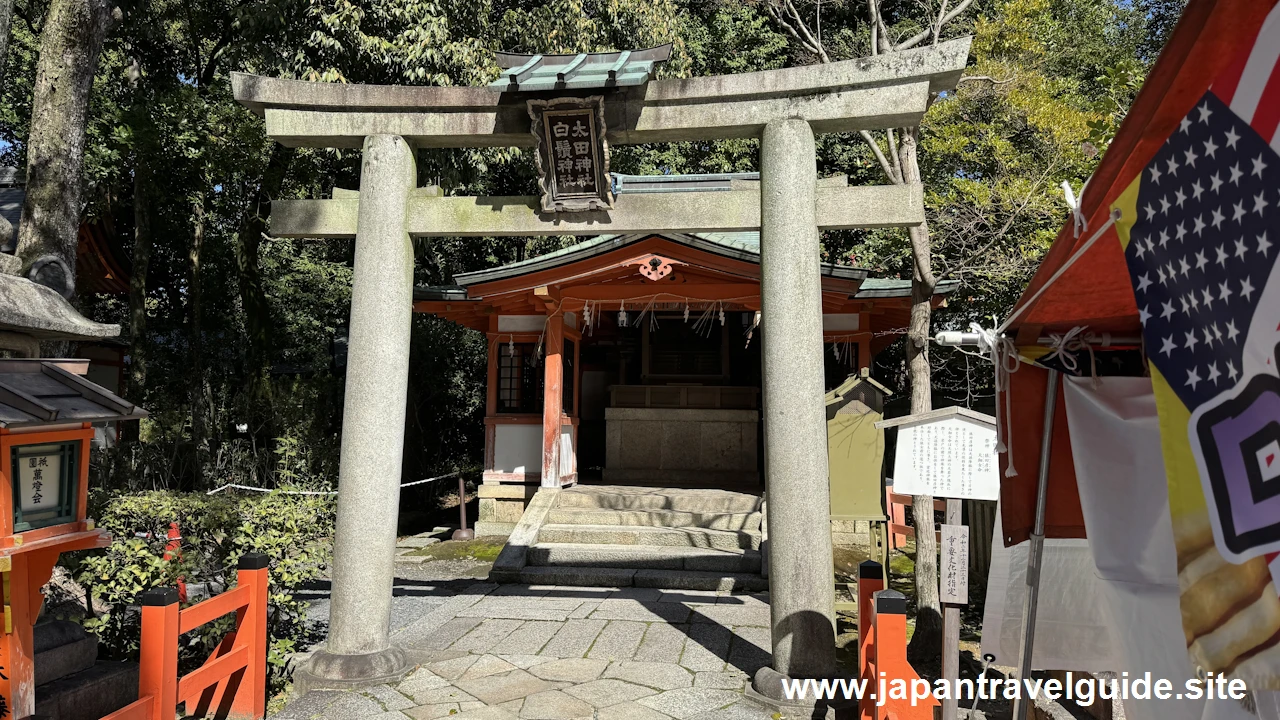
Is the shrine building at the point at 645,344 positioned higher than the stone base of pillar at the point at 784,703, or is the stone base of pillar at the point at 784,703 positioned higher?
the shrine building at the point at 645,344

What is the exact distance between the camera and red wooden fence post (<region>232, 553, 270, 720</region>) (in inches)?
175

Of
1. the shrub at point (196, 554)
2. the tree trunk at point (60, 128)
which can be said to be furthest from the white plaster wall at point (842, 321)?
the tree trunk at point (60, 128)

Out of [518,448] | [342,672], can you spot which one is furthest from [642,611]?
[518,448]

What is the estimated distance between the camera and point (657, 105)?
5.22 meters

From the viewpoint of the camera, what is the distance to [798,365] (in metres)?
4.75

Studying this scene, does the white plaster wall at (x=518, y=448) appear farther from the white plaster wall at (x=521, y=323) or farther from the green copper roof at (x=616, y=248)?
the green copper roof at (x=616, y=248)

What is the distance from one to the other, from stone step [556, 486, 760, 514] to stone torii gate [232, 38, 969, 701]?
16.2 feet

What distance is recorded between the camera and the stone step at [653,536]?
861 centimetres

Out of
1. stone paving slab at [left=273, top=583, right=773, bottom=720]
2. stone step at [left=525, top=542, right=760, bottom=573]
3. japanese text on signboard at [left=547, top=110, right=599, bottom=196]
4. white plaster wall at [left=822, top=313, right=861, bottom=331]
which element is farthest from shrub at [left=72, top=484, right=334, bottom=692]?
white plaster wall at [left=822, top=313, right=861, bottom=331]

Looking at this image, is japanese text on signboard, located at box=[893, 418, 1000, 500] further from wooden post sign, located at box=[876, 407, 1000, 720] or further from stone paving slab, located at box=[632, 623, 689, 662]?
stone paving slab, located at box=[632, 623, 689, 662]

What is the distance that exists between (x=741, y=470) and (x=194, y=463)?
29.7 ft

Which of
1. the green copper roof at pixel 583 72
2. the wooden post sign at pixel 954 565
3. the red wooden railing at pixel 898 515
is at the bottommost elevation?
the red wooden railing at pixel 898 515

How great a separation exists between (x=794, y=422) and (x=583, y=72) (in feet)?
9.09

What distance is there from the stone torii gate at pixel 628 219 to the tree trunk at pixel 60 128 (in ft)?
6.88
